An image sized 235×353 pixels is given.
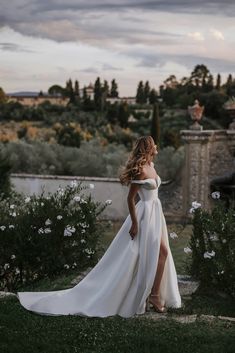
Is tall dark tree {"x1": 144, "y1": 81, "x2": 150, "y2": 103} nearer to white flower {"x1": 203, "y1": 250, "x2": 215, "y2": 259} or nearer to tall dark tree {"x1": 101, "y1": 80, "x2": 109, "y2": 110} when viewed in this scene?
tall dark tree {"x1": 101, "y1": 80, "x2": 109, "y2": 110}

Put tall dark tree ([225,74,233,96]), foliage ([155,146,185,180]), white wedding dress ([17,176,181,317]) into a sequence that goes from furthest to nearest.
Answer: tall dark tree ([225,74,233,96]), foliage ([155,146,185,180]), white wedding dress ([17,176,181,317])

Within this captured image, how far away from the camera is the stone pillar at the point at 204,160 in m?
17.8

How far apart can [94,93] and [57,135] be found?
1053cm

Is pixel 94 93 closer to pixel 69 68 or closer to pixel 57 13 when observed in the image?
pixel 69 68

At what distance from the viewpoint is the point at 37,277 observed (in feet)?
29.6

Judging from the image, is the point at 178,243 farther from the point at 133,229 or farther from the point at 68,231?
the point at 133,229

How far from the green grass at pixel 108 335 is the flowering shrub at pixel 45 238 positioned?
243cm

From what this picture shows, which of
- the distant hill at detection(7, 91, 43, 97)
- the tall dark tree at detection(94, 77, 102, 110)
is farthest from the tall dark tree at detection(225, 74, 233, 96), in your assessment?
the distant hill at detection(7, 91, 43, 97)

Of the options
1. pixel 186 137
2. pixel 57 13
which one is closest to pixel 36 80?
pixel 57 13

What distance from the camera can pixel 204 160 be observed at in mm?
17953

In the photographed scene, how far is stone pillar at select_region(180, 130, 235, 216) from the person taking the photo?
1780cm

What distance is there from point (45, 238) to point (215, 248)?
2300 mm

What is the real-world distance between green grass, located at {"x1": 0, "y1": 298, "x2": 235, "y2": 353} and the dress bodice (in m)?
1.18

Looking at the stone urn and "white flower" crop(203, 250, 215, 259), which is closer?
"white flower" crop(203, 250, 215, 259)
